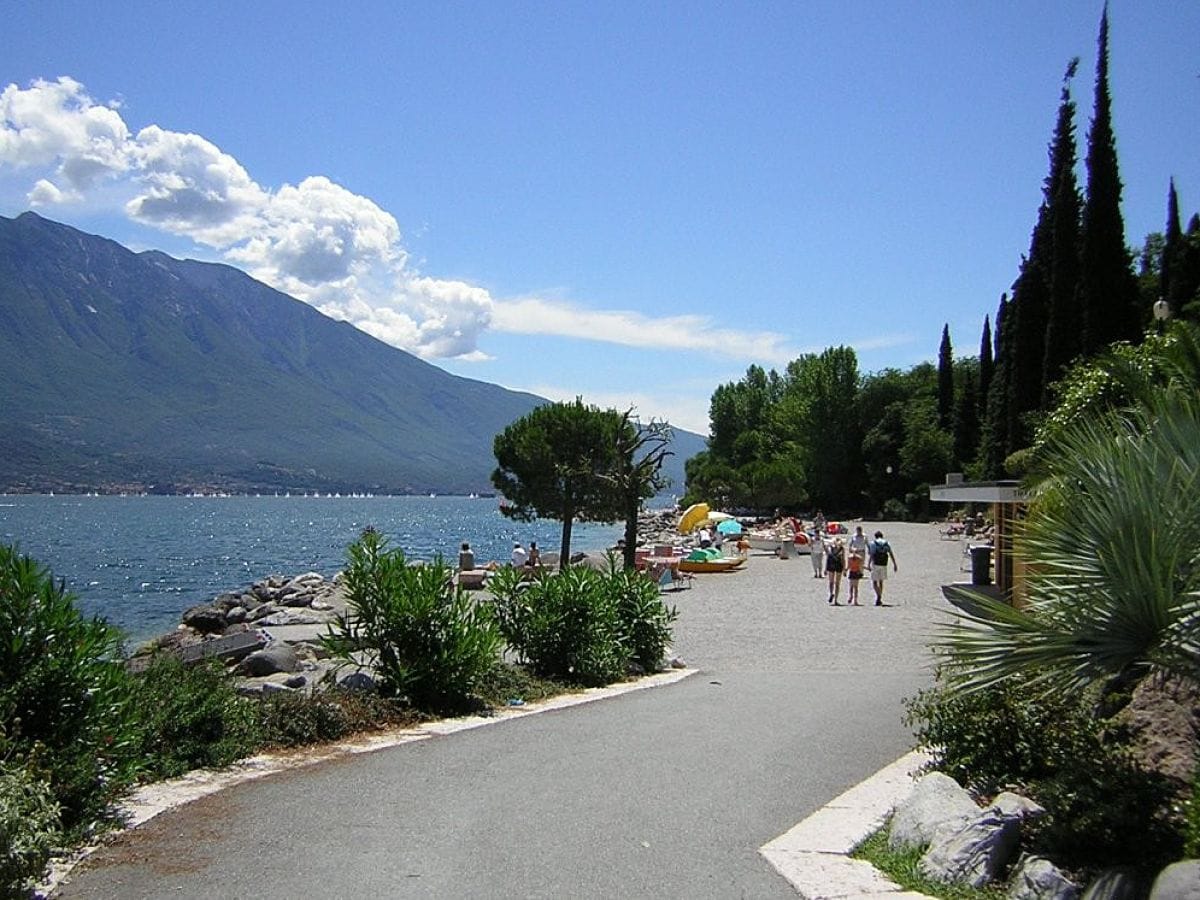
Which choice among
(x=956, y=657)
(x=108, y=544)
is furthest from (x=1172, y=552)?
(x=108, y=544)

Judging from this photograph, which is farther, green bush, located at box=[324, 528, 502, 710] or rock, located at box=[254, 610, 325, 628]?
rock, located at box=[254, 610, 325, 628]

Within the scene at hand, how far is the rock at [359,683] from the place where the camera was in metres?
10.6

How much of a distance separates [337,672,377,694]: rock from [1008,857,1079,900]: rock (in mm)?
6637

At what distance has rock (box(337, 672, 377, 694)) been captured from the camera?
10641 millimetres

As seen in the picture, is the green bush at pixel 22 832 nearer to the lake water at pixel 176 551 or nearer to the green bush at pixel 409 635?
the green bush at pixel 409 635

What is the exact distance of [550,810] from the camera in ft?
24.0

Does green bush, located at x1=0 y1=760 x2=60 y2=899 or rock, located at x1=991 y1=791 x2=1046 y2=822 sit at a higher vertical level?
rock, located at x1=991 y1=791 x2=1046 y2=822

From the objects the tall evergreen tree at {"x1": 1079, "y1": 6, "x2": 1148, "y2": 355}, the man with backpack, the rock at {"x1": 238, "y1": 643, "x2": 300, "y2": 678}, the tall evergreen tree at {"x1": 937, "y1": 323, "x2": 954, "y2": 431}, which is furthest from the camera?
the tall evergreen tree at {"x1": 937, "y1": 323, "x2": 954, "y2": 431}

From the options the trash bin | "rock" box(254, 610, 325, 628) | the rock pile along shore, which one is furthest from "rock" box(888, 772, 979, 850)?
"rock" box(254, 610, 325, 628)

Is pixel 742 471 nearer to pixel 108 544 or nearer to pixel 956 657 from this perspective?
pixel 108 544

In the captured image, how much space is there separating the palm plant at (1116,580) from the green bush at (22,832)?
461 cm

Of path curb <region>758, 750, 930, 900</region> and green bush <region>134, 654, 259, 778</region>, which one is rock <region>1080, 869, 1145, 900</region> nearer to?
path curb <region>758, 750, 930, 900</region>

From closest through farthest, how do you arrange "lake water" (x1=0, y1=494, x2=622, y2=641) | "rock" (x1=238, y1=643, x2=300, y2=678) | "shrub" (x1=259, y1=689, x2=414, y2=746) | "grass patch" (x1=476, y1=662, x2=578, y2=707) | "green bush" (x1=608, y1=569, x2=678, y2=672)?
1. "shrub" (x1=259, y1=689, x2=414, y2=746)
2. "grass patch" (x1=476, y1=662, x2=578, y2=707)
3. "rock" (x1=238, y1=643, x2=300, y2=678)
4. "green bush" (x1=608, y1=569, x2=678, y2=672)
5. "lake water" (x1=0, y1=494, x2=622, y2=641)

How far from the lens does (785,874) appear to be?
605cm
